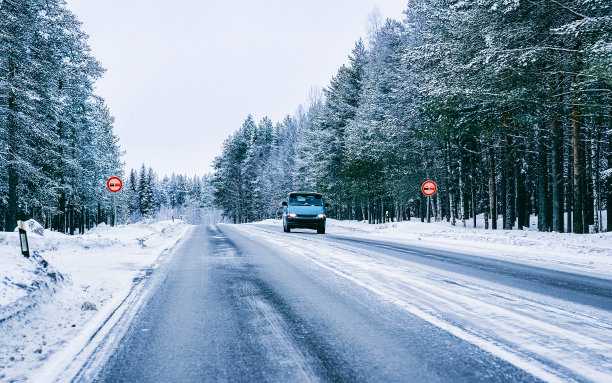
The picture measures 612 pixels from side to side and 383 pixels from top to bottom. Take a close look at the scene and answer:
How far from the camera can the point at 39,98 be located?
20.8 m

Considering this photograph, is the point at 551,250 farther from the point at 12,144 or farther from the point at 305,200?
the point at 12,144

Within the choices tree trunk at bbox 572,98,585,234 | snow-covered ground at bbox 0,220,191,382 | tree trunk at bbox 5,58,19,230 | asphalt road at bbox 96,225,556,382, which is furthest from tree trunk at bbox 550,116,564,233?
tree trunk at bbox 5,58,19,230

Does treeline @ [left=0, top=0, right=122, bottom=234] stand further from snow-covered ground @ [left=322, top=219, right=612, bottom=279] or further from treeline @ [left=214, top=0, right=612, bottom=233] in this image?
snow-covered ground @ [left=322, top=219, right=612, bottom=279]

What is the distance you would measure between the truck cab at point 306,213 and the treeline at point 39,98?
543 inches

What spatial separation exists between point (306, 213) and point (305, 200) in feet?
3.07

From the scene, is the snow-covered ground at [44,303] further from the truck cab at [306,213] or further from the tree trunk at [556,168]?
the tree trunk at [556,168]

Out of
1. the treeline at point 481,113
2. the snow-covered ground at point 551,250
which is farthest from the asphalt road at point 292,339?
the treeline at point 481,113

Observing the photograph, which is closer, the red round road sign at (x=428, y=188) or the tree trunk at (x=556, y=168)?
the tree trunk at (x=556, y=168)

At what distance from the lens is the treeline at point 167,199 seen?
11231 cm

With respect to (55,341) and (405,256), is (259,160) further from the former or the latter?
(55,341)

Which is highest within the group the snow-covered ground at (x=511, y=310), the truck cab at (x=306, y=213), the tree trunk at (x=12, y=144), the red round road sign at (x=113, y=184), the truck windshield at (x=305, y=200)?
the tree trunk at (x=12, y=144)

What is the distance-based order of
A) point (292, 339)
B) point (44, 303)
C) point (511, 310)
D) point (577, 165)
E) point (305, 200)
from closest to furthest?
1. point (292, 339)
2. point (511, 310)
3. point (44, 303)
4. point (577, 165)
5. point (305, 200)

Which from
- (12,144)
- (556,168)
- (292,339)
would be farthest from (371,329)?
(12,144)

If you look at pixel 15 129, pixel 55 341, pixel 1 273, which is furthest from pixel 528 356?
pixel 15 129
